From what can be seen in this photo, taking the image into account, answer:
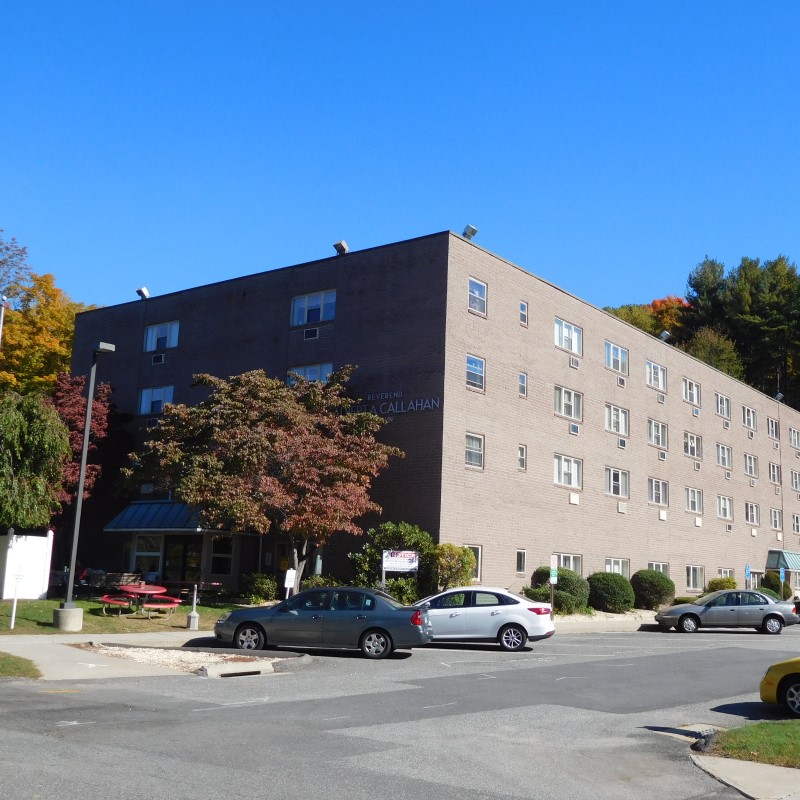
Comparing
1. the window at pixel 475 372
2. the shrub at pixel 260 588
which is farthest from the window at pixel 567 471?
the shrub at pixel 260 588

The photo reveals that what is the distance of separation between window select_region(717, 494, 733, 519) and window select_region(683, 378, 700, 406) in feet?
17.7

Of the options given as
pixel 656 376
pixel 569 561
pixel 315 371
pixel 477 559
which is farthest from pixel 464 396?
pixel 656 376

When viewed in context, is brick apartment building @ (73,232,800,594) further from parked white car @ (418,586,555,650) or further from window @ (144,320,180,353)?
parked white car @ (418,586,555,650)

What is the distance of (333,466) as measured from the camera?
2862cm

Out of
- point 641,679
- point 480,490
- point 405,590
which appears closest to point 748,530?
point 480,490

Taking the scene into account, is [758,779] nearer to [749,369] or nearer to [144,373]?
[144,373]

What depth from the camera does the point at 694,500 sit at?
154 ft

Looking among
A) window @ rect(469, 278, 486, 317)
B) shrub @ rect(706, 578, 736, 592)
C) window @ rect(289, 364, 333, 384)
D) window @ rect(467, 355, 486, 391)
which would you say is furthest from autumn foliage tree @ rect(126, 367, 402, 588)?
shrub @ rect(706, 578, 736, 592)

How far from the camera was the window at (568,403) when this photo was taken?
37.4m

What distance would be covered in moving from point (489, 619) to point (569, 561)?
51.9 ft

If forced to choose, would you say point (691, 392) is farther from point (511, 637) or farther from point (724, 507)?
point (511, 637)

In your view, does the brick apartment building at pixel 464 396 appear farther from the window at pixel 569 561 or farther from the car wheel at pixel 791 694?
the car wheel at pixel 791 694

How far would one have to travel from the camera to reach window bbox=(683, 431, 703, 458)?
46844 millimetres

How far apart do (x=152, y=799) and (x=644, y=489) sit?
37537mm
